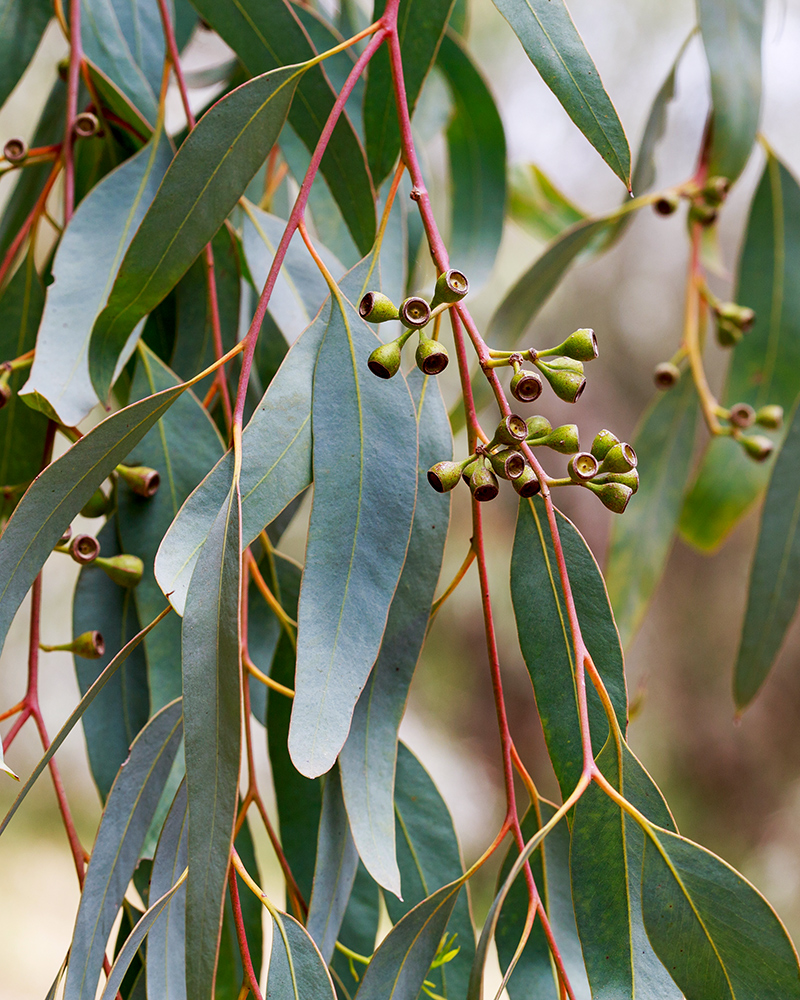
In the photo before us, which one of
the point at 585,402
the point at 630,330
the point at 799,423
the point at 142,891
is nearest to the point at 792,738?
the point at 585,402

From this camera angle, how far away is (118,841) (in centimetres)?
43

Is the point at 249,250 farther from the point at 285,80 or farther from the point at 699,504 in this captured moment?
the point at 699,504

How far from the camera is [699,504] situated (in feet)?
3.17

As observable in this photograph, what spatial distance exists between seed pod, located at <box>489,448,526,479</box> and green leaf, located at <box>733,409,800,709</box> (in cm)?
44

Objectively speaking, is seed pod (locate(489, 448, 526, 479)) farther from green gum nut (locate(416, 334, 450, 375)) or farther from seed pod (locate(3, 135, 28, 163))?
seed pod (locate(3, 135, 28, 163))

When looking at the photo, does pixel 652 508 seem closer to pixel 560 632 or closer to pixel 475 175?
pixel 475 175

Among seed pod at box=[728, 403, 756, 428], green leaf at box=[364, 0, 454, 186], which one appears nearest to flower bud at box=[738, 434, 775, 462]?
seed pod at box=[728, 403, 756, 428]

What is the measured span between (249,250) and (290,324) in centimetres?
7

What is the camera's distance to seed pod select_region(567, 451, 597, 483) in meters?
0.36

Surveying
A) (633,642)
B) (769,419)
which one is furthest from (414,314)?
(633,642)

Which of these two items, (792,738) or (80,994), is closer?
(80,994)

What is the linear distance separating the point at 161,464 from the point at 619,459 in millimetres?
297

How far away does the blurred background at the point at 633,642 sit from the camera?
3.12 metres

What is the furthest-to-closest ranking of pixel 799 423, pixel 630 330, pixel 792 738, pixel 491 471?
1. pixel 630 330
2. pixel 792 738
3. pixel 799 423
4. pixel 491 471
